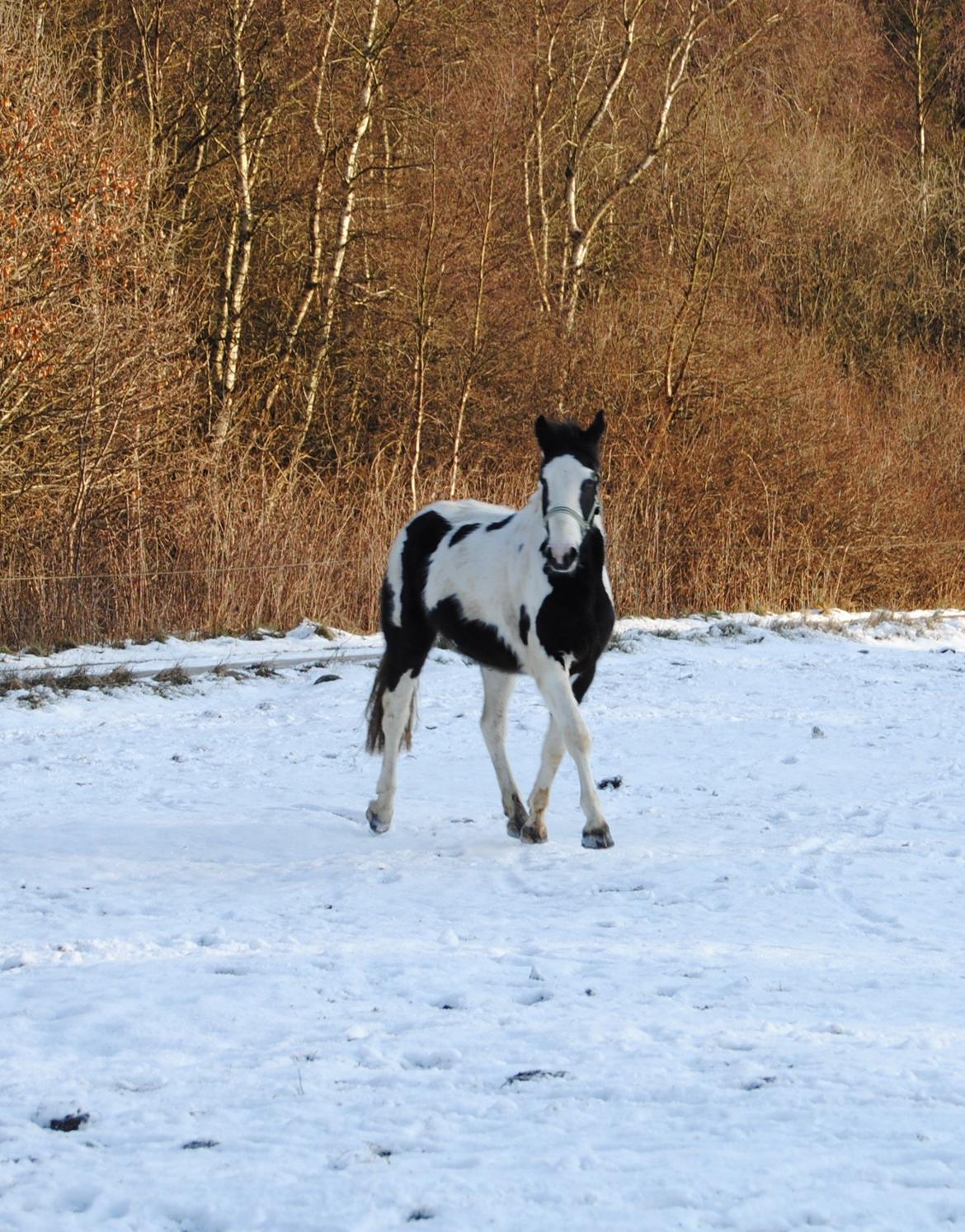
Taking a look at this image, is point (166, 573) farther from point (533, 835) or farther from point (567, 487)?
point (567, 487)

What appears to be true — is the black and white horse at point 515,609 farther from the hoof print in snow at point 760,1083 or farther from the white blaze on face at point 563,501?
the hoof print in snow at point 760,1083

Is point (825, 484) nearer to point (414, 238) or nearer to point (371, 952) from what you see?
point (414, 238)

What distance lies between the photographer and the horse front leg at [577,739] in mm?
6941

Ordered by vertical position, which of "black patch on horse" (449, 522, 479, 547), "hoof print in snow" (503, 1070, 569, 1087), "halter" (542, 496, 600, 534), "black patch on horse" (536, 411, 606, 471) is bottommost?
"hoof print in snow" (503, 1070, 569, 1087)

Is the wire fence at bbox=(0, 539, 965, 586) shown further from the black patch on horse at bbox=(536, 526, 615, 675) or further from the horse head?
the horse head

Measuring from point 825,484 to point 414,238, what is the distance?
24.2 feet

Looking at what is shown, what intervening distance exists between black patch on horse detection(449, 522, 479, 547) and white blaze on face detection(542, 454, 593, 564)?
104 centimetres

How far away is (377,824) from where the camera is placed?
7527 mm

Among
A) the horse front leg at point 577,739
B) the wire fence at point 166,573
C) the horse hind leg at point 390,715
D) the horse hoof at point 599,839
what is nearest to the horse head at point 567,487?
the horse front leg at point 577,739

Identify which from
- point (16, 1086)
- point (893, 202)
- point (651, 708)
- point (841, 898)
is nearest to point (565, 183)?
point (893, 202)

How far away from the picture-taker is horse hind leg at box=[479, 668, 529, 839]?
7.52m

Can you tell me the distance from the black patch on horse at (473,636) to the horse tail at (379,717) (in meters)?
0.45

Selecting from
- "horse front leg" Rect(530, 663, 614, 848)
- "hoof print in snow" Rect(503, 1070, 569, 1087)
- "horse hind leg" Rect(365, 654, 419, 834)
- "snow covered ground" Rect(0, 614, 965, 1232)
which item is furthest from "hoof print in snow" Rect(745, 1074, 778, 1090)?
"horse hind leg" Rect(365, 654, 419, 834)

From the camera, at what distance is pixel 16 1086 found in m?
3.90
